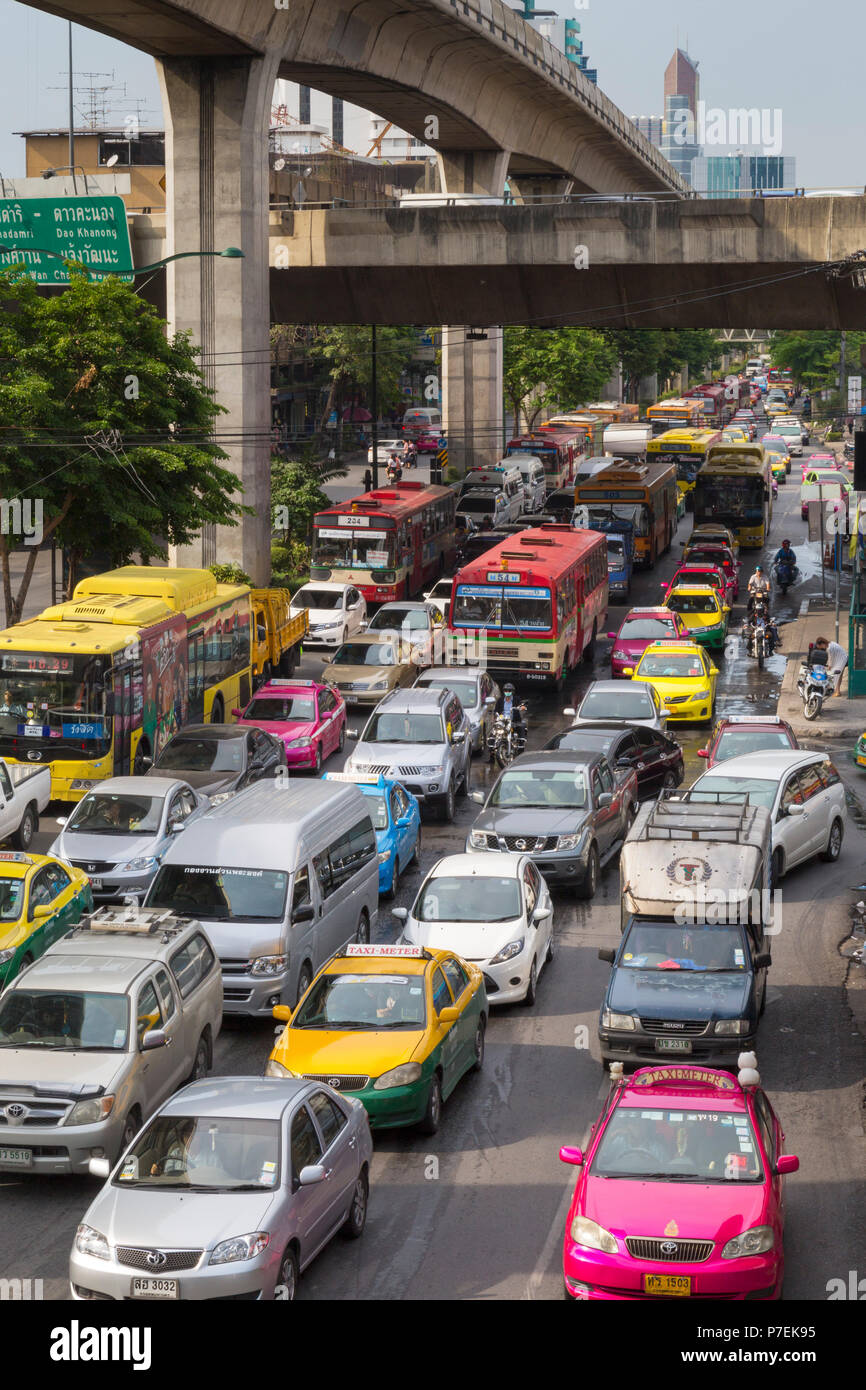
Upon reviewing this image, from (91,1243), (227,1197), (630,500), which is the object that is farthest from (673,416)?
(91,1243)

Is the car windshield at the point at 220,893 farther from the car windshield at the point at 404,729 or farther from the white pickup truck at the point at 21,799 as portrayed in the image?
the car windshield at the point at 404,729

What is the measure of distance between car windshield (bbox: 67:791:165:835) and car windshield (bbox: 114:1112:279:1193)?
1087cm

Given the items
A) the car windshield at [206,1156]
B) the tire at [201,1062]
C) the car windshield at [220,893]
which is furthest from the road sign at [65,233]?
the car windshield at [206,1156]

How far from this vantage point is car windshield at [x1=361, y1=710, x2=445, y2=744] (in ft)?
91.9

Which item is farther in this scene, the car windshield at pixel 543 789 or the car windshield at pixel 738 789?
the car windshield at pixel 543 789

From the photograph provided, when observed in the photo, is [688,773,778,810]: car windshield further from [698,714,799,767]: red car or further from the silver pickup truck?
the silver pickup truck

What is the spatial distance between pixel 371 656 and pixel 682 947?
1993cm

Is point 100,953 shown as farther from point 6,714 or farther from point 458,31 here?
point 458,31

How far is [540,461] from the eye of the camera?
228 feet

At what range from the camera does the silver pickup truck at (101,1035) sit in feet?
45.3

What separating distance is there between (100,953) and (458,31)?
4185 cm

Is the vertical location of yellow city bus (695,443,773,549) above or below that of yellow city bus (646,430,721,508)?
below

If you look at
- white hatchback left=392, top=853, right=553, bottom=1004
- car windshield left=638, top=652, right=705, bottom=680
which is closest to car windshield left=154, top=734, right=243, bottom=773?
white hatchback left=392, top=853, right=553, bottom=1004

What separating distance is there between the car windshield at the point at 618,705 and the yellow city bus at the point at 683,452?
44005 millimetres
